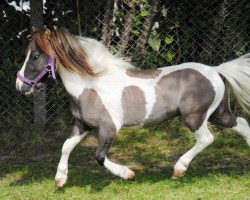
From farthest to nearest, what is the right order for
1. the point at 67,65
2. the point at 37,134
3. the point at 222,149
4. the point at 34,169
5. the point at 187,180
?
the point at 37,134 < the point at 222,149 < the point at 34,169 < the point at 187,180 < the point at 67,65

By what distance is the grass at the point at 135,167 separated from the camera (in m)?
4.51

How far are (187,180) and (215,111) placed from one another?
71cm

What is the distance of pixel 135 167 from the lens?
554cm

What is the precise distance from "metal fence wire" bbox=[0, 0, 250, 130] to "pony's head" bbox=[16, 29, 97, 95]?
2.38 metres

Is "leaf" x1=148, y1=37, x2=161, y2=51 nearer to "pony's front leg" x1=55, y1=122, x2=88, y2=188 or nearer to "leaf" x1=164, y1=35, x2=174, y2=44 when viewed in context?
"leaf" x1=164, y1=35, x2=174, y2=44

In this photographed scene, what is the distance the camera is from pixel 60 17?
708cm

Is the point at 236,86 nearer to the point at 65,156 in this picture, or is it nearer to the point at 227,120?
the point at 227,120

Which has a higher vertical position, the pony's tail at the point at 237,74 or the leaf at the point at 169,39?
the pony's tail at the point at 237,74

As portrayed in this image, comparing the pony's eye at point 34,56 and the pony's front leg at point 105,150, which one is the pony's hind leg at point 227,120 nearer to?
the pony's front leg at point 105,150

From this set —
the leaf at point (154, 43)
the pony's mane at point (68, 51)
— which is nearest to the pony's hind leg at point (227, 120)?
the pony's mane at point (68, 51)

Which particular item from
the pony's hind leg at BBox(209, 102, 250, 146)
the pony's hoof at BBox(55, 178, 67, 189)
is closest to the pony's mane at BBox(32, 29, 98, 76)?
the pony's hoof at BBox(55, 178, 67, 189)

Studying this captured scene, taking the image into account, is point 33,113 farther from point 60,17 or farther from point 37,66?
point 37,66

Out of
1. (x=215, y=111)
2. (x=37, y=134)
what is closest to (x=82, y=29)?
(x=37, y=134)

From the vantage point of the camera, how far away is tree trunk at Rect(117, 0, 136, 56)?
6.86 meters
